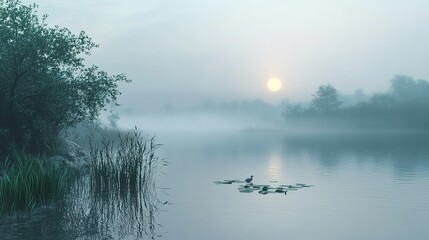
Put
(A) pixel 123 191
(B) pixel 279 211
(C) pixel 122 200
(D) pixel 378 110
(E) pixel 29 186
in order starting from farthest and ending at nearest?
(D) pixel 378 110 < (A) pixel 123 191 < (C) pixel 122 200 < (B) pixel 279 211 < (E) pixel 29 186

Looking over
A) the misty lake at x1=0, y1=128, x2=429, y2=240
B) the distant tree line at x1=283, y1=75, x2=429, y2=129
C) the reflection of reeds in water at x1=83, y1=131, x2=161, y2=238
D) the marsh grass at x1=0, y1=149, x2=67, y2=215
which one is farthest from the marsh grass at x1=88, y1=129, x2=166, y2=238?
the distant tree line at x1=283, y1=75, x2=429, y2=129

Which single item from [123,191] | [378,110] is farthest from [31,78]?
[378,110]

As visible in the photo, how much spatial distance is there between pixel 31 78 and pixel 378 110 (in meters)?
124

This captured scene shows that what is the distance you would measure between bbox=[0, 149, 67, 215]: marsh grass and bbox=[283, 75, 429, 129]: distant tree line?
12310 centimetres

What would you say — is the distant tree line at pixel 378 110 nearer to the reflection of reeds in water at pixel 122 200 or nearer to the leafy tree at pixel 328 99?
the leafy tree at pixel 328 99

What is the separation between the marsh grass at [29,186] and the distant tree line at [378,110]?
4846 inches

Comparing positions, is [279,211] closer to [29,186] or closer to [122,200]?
[122,200]

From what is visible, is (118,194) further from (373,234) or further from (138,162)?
(373,234)

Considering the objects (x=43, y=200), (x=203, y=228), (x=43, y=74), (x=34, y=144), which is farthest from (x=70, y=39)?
(x=203, y=228)

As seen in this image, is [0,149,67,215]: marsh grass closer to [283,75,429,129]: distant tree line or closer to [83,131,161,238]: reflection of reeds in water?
[83,131,161,238]: reflection of reeds in water

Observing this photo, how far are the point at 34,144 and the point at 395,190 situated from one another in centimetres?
1988

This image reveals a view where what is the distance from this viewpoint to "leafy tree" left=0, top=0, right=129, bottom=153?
25.3 m

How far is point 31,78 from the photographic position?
1033 inches

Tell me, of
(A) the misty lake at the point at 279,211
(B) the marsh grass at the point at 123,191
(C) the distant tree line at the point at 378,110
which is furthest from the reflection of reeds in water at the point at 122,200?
(C) the distant tree line at the point at 378,110
